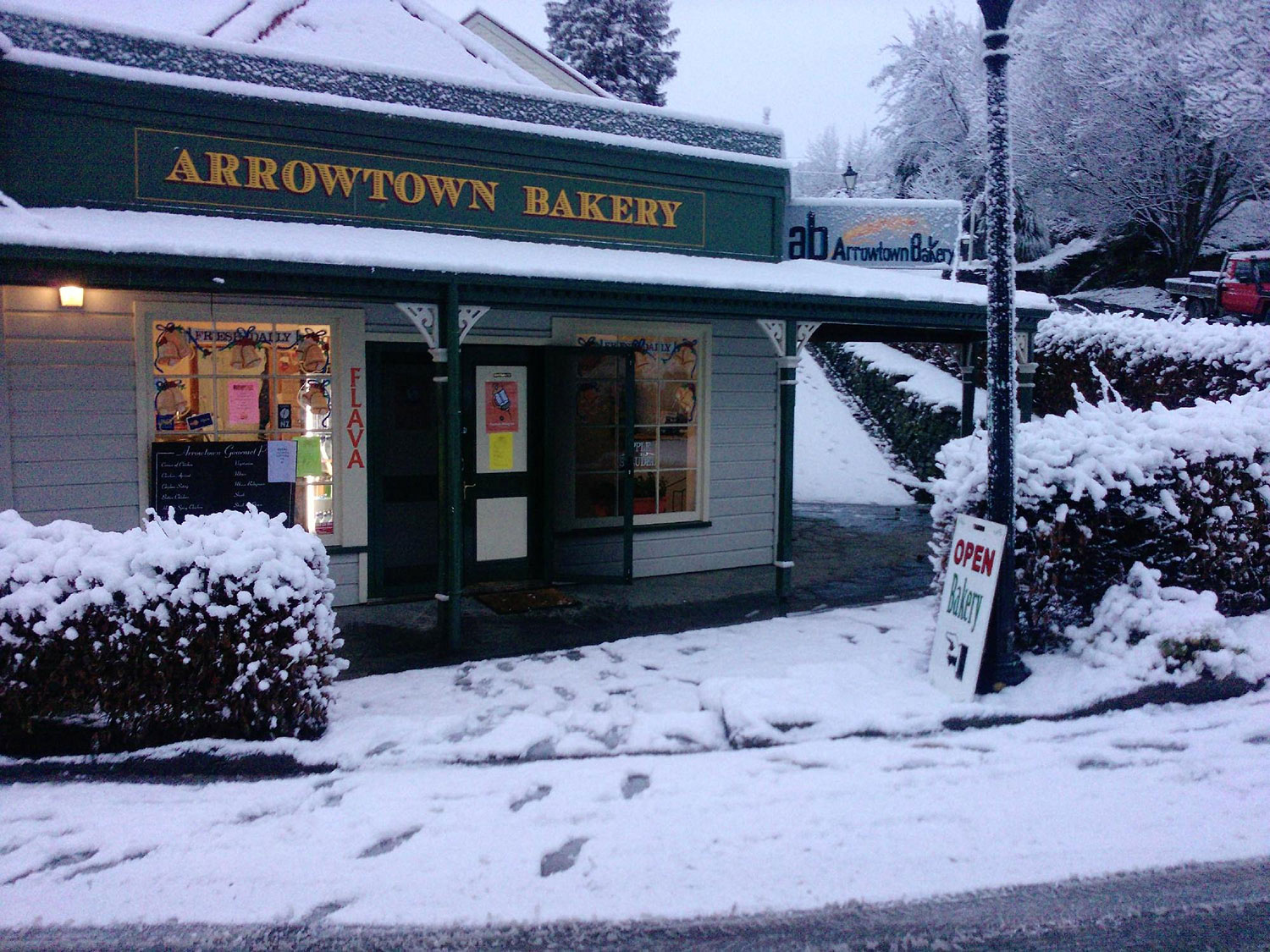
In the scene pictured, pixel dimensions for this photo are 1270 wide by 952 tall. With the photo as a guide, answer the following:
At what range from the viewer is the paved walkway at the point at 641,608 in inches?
279

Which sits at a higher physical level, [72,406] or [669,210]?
[669,210]

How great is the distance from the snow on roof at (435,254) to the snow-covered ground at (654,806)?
284 cm

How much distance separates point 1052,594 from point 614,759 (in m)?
3.08

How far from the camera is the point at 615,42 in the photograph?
3350cm

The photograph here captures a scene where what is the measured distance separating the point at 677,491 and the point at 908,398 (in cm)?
966

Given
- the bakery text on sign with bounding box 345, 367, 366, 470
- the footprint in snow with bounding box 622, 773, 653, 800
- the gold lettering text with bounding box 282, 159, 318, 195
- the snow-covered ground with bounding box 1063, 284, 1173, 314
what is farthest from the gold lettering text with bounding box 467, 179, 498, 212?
the snow-covered ground with bounding box 1063, 284, 1173, 314

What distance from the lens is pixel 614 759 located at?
16.6 ft

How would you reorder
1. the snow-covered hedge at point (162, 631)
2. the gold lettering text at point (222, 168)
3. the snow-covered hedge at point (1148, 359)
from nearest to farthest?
the snow-covered hedge at point (162, 631) < the gold lettering text at point (222, 168) < the snow-covered hedge at point (1148, 359)

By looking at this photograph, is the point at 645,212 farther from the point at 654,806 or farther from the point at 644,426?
the point at 654,806

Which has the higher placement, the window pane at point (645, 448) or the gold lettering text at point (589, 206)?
the gold lettering text at point (589, 206)

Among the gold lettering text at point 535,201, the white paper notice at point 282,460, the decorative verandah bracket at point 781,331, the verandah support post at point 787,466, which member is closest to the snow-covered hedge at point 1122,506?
the verandah support post at point 787,466

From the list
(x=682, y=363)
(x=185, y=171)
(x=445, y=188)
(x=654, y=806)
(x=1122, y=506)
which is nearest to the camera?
(x=654, y=806)

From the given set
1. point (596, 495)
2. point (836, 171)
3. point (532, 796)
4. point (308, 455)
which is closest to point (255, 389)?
point (308, 455)

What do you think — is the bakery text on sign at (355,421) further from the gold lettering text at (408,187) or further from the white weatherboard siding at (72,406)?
the white weatherboard siding at (72,406)
